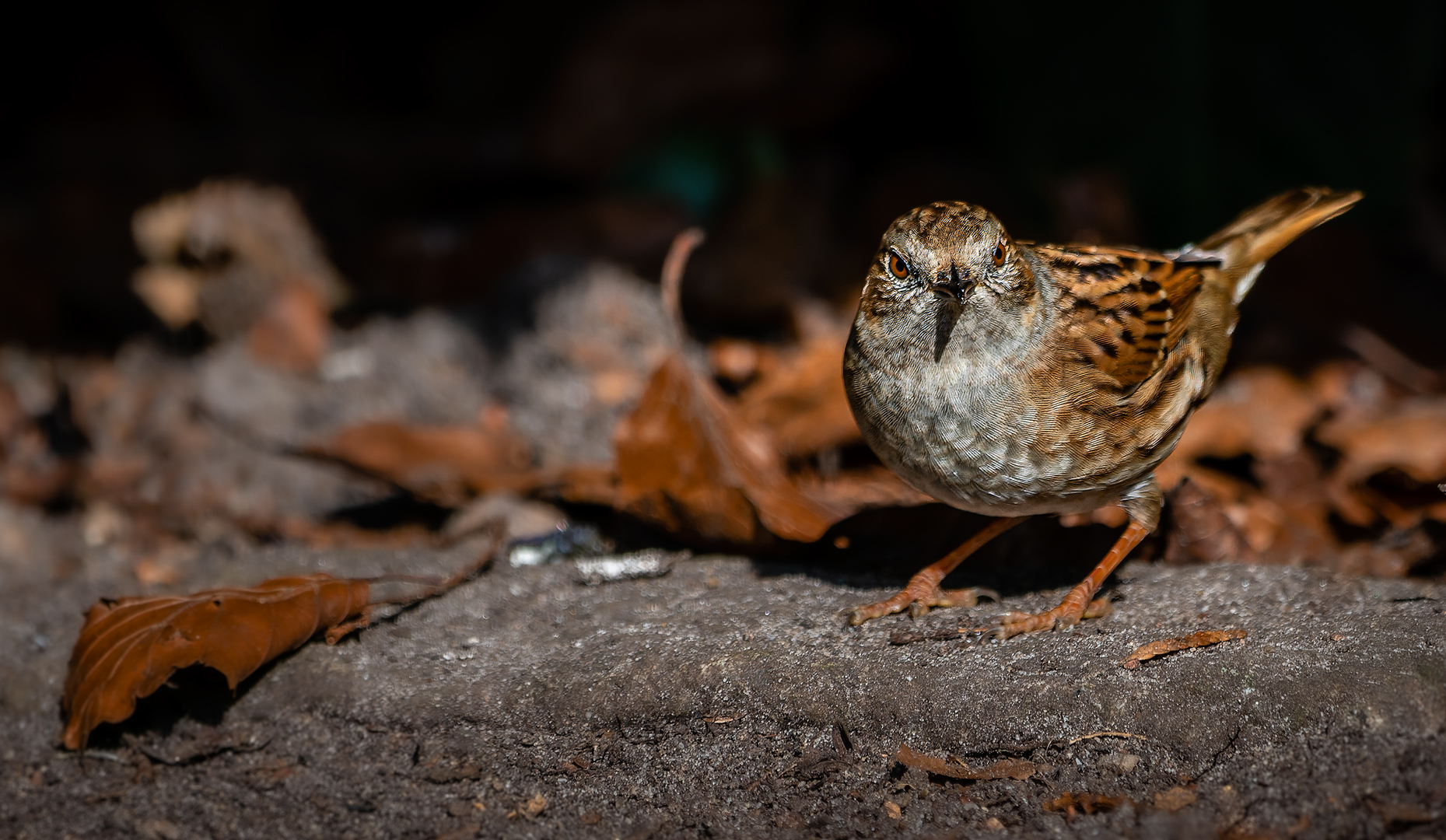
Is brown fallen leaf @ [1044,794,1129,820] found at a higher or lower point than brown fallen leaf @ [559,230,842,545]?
lower

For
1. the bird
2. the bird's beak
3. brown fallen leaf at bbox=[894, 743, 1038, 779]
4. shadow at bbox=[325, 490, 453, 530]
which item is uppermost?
the bird's beak

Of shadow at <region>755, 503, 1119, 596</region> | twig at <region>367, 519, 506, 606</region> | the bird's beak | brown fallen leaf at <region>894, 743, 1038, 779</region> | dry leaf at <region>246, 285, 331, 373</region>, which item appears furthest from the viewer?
dry leaf at <region>246, 285, 331, 373</region>

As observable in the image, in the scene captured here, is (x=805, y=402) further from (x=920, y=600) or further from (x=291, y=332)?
(x=291, y=332)

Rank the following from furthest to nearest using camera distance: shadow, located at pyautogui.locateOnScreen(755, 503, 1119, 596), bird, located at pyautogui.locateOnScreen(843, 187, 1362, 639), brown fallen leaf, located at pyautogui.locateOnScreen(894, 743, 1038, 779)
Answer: shadow, located at pyautogui.locateOnScreen(755, 503, 1119, 596), bird, located at pyautogui.locateOnScreen(843, 187, 1362, 639), brown fallen leaf, located at pyautogui.locateOnScreen(894, 743, 1038, 779)

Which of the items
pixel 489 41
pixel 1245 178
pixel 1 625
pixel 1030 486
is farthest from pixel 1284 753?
pixel 489 41

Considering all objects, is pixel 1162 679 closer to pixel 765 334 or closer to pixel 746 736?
pixel 746 736

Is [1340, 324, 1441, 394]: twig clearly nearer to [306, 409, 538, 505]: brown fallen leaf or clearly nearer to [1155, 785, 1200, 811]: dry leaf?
[1155, 785, 1200, 811]: dry leaf

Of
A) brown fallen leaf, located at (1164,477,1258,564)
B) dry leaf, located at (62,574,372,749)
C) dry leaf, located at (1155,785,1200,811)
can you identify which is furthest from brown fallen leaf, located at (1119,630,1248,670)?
dry leaf, located at (62,574,372,749)
